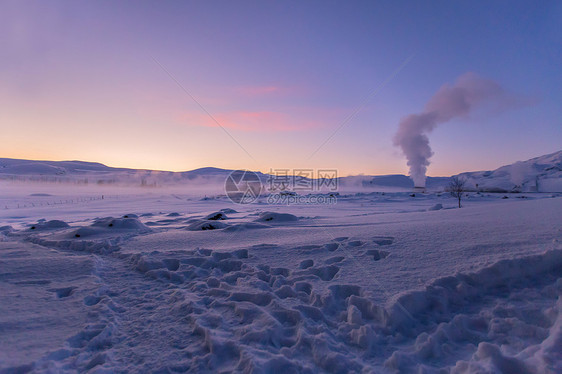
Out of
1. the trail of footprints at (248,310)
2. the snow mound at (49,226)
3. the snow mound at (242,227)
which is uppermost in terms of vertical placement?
the snow mound at (242,227)

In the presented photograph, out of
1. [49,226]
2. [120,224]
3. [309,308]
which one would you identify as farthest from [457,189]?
[49,226]

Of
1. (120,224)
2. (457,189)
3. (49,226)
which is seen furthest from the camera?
(457,189)

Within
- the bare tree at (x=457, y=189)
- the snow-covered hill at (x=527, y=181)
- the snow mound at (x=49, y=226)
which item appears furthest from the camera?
the snow-covered hill at (x=527, y=181)

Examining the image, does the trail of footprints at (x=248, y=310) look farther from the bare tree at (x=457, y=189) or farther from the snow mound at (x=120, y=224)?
the bare tree at (x=457, y=189)

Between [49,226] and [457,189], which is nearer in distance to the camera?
[49,226]

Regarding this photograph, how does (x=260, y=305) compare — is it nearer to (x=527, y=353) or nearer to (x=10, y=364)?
(x=10, y=364)

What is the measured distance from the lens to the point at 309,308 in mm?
2742

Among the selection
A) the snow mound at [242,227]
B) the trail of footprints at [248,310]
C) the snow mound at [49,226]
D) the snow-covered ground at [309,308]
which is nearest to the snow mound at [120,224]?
the snow mound at [49,226]

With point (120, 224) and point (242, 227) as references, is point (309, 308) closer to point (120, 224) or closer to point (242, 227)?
point (242, 227)

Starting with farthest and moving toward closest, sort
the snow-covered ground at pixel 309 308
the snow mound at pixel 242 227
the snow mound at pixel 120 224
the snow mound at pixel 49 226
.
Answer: the snow mound at pixel 49 226 → the snow mound at pixel 120 224 → the snow mound at pixel 242 227 → the snow-covered ground at pixel 309 308

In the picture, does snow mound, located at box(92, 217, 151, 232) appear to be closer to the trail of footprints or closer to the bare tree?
the trail of footprints

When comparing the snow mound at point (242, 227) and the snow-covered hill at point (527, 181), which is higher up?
the snow-covered hill at point (527, 181)

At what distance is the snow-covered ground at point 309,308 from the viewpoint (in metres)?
2.04

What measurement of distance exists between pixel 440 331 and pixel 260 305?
5.46 ft
